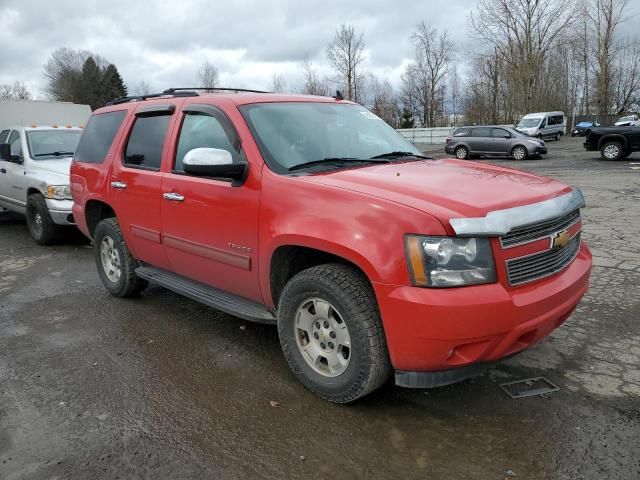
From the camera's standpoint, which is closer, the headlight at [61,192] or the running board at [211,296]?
the running board at [211,296]

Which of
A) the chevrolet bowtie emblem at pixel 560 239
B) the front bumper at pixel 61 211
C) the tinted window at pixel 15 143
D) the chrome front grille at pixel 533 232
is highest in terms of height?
the tinted window at pixel 15 143

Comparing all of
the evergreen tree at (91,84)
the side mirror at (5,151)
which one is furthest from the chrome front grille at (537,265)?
the evergreen tree at (91,84)

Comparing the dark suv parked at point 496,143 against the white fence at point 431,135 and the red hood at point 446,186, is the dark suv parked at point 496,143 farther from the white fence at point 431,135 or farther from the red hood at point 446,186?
the red hood at point 446,186

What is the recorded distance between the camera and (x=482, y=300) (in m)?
2.57

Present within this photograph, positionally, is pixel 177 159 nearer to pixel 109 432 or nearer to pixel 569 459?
pixel 109 432

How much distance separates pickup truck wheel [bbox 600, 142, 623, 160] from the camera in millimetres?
19516

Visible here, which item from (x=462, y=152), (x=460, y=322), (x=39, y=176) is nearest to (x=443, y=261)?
(x=460, y=322)

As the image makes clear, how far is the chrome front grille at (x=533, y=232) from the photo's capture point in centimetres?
270

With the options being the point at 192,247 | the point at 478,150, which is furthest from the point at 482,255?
the point at 478,150

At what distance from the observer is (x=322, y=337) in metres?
3.19

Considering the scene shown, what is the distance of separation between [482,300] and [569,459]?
915 millimetres

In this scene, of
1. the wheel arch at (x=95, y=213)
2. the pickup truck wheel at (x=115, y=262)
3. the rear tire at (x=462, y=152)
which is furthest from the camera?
the rear tire at (x=462, y=152)

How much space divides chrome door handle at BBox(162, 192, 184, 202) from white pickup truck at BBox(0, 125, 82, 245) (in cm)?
412

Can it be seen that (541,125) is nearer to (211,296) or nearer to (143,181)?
(143,181)
